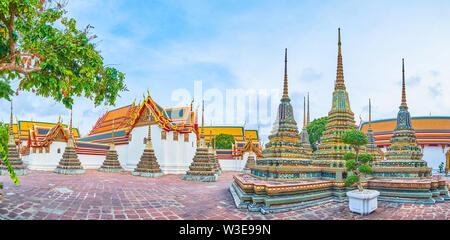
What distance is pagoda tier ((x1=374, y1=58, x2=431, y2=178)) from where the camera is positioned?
35.8ft

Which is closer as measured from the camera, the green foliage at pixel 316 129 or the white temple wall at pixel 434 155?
the white temple wall at pixel 434 155

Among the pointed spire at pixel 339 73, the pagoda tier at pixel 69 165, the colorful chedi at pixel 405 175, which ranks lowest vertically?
the pagoda tier at pixel 69 165

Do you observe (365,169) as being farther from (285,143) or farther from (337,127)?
(337,127)

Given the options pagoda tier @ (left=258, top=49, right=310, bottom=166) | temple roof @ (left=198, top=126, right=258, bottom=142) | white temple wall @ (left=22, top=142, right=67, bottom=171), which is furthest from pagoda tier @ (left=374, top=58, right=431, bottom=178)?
temple roof @ (left=198, top=126, right=258, bottom=142)

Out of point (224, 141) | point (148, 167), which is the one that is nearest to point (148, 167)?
point (148, 167)

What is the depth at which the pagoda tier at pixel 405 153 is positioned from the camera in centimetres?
1091

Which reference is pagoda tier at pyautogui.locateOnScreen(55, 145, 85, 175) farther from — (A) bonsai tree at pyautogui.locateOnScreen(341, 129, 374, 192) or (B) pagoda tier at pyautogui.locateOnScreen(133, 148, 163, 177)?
(A) bonsai tree at pyautogui.locateOnScreen(341, 129, 374, 192)

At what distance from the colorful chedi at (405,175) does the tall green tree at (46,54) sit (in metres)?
9.20

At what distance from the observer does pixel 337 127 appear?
1129cm

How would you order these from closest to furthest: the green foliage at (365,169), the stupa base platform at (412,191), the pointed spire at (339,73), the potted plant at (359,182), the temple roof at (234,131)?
the potted plant at (359,182) → the green foliage at (365,169) → the stupa base platform at (412,191) → the pointed spire at (339,73) → the temple roof at (234,131)

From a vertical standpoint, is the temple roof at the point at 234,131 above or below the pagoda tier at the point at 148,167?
above

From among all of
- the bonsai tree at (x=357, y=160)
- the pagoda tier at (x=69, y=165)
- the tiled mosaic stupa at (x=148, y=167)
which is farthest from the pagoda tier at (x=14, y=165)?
the bonsai tree at (x=357, y=160)

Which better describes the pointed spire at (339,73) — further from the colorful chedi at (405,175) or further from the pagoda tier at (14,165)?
the pagoda tier at (14,165)

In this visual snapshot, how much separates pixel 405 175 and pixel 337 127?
3296 millimetres
